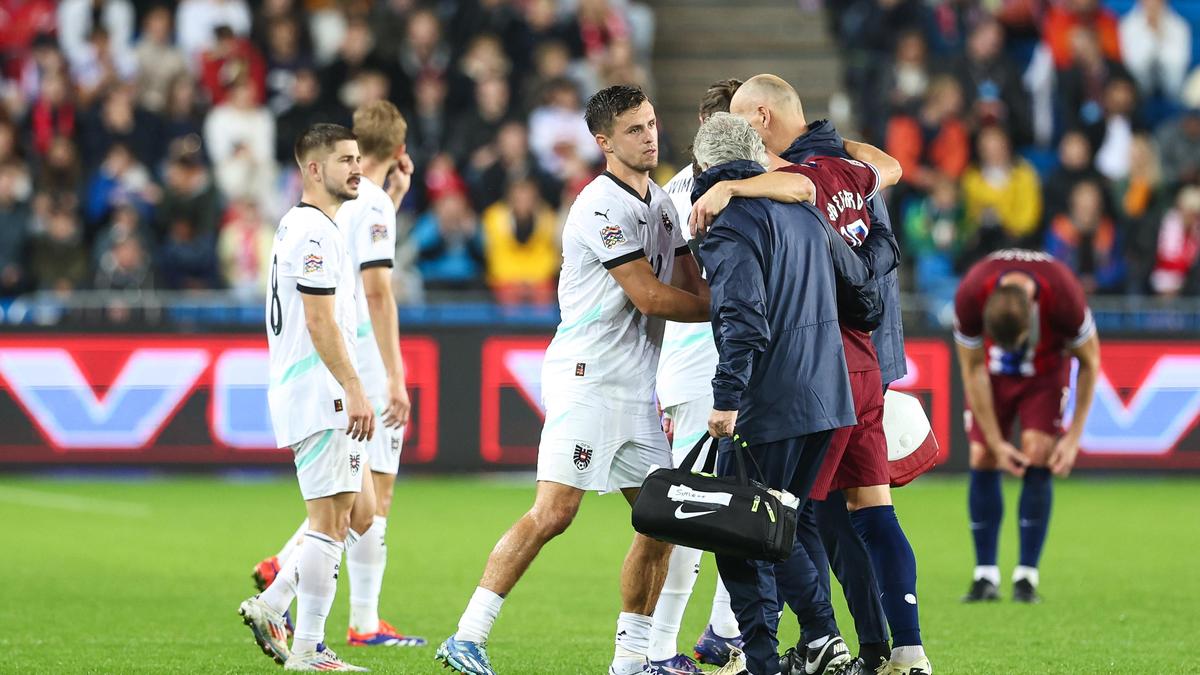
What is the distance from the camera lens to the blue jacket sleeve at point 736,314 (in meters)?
6.83

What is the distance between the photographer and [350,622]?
9.27 metres

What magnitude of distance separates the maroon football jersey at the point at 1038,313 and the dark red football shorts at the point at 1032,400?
0.06 meters

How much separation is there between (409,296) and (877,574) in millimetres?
10539

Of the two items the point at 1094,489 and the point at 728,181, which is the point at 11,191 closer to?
the point at 1094,489

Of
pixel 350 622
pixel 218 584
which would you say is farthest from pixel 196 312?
pixel 350 622

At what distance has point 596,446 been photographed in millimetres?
7641

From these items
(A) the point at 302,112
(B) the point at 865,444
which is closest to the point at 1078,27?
(A) the point at 302,112

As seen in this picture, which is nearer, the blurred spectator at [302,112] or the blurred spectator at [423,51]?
the blurred spectator at [302,112]

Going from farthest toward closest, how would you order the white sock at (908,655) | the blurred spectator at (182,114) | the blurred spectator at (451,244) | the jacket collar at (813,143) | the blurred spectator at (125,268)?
the blurred spectator at (182,114), the blurred spectator at (451,244), the blurred spectator at (125,268), the jacket collar at (813,143), the white sock at (908,655)

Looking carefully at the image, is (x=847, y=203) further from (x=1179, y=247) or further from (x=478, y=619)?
(x=1179, y=247)

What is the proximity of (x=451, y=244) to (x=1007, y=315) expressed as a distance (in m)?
9.29

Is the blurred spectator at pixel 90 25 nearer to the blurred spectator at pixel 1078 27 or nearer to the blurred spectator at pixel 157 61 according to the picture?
the blurred spectator at pixel 157 61

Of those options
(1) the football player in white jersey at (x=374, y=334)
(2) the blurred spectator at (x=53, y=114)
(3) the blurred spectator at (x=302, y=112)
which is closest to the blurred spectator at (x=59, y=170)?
(2) the blurred spectator at (x=53, y=114)

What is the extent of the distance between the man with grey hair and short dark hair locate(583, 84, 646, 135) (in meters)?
0.43
